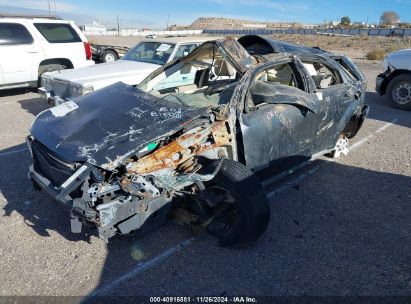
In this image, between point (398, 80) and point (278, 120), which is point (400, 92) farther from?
point (278, 120)

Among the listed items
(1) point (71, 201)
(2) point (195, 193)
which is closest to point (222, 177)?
(2) point (195, 193)

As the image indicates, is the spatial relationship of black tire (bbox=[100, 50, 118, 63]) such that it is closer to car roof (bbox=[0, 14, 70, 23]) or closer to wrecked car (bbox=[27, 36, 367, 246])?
car roof (bbox=[0, 14, 70, 23])

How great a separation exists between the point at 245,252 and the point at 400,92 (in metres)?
7.71

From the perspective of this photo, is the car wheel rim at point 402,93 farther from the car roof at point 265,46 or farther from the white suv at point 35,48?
the white suv at point 35,48

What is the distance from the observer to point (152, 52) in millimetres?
8383

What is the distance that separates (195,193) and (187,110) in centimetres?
84

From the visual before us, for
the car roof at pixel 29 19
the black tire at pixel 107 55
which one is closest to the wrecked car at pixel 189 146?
the car roof at pixel 29 19

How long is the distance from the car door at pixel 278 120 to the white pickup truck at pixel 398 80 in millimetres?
5778

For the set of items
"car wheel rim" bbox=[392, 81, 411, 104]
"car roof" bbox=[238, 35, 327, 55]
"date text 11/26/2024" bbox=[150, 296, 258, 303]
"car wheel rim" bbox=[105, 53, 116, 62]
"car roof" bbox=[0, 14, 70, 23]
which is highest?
"car roof" bbox=[0, 14, 70, 23]

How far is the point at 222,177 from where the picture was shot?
3.36 meters

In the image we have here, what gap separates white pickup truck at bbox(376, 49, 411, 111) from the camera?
8984 millimetres

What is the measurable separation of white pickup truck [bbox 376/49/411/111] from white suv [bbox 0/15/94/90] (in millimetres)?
7948

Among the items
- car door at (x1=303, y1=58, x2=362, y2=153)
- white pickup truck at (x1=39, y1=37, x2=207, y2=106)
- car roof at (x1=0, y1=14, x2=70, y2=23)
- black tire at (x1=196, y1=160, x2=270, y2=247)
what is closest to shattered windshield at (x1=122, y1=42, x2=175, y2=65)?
white pickup truck at (x1=39, y1=37, x2=207, y2=106)

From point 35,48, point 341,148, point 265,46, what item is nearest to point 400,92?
point 341,148
